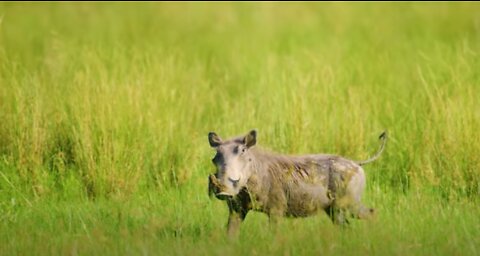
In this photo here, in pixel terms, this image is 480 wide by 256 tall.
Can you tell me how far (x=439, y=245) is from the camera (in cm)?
580

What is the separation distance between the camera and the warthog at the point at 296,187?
6.11 m

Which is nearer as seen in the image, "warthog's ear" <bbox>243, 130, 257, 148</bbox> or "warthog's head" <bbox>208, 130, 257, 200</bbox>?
"warthog's head" <bbox>208, 130, 257, 200</bbox>

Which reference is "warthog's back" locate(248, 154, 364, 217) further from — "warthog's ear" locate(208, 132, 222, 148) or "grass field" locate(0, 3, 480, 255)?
"warthog's ear" locate(208, 132, 222, 148)

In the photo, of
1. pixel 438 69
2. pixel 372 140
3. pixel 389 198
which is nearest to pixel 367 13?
pixel 438 69

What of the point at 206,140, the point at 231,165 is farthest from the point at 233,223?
the point at 206,140

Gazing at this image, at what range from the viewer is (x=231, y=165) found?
5.81m

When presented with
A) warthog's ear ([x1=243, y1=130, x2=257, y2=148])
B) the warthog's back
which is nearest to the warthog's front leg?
the warthog's back

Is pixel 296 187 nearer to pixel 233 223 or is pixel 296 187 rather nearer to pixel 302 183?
pixel 302 183

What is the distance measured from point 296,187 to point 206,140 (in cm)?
243

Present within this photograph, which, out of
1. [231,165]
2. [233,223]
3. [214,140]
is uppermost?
[214,140]

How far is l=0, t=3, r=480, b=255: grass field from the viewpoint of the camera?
599cm

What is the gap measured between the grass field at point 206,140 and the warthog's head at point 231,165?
0.30 meters

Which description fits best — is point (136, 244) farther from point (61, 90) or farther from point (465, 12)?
point (465, 12)

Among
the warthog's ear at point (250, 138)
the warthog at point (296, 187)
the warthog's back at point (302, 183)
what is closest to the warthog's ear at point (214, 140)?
the warthog at point (296, 187)
